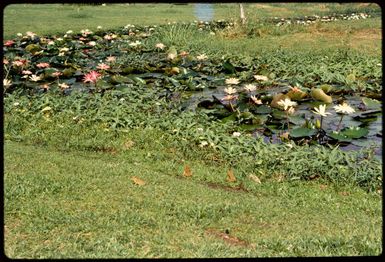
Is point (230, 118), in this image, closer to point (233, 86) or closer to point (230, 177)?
point (230, 177)

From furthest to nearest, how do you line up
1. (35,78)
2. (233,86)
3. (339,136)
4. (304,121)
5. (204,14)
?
(204,14)
(233,86)
(35,78)
(304,121)
(339,136)

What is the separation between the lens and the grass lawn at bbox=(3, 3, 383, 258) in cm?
289

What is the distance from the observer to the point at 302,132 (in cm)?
484

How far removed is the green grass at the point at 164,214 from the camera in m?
2.84

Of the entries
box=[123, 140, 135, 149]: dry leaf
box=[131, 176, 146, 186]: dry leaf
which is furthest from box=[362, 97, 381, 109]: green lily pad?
box=[131, 176, 146, 186]: dry leaf

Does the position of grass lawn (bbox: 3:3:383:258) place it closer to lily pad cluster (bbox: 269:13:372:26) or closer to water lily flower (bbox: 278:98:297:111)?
water lily flower (bbox: 278:98:297:111)

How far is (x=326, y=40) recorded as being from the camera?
12117mm

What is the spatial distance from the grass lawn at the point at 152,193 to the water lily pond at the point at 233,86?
0.34 m

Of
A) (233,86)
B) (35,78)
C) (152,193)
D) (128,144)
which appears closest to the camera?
(152,193)

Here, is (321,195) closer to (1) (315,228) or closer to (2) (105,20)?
(1) (315,228)

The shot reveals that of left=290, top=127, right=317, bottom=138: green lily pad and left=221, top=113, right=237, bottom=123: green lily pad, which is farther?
left=221, top=113, right=237, bottom=123: green lily pad

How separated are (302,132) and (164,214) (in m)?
1.97

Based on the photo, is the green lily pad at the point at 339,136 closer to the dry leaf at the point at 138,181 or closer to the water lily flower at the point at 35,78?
the dry leaf at the point at 138,181

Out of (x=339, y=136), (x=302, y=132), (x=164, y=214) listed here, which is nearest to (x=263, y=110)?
(x=302, y=132)
